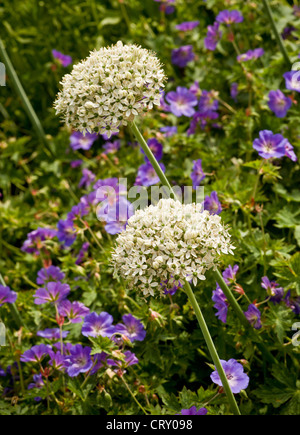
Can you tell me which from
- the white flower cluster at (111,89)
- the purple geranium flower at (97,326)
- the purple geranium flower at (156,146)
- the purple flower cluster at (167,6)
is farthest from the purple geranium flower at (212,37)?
the purple geranium flower at (97,326)

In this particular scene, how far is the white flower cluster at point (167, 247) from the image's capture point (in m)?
1.34

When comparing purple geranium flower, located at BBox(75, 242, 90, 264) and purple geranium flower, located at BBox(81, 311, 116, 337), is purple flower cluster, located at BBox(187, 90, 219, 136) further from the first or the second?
purple geranium flower, located at BBox(81, 311, 116, 337)

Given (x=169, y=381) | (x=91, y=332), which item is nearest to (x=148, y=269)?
(x=91, y=332)

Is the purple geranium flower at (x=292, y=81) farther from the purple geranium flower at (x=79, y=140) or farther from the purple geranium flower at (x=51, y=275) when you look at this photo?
Result: the purple geranium flower at (x=51, y=275)

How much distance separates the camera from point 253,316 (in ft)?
6.09

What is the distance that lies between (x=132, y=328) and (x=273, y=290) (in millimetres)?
515

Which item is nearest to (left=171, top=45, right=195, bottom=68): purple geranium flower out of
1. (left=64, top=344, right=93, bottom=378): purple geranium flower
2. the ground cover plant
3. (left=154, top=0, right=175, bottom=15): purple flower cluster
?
the ground cover plant

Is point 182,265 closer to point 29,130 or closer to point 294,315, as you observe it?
point 294,315

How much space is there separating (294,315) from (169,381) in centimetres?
51

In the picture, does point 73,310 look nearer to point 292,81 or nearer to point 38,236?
point 38,236

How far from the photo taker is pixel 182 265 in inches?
52.3

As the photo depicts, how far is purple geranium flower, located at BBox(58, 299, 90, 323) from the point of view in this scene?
204cm

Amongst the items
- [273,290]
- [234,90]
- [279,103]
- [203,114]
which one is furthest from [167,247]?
[234,90]

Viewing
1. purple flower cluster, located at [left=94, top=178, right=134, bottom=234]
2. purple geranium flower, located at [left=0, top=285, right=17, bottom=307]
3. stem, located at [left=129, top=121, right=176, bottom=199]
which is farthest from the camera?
purple flower cluster, located at [left=94, top=178, right=134, bottom=234]
